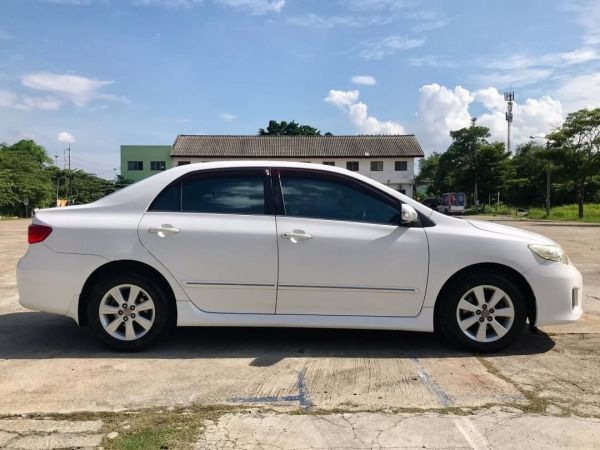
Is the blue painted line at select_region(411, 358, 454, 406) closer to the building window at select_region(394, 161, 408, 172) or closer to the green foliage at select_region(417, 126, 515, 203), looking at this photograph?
the building window at select_region(394, 161, 408, 172)

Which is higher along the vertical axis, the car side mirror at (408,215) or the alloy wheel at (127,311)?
the car side mirror at (408,215)

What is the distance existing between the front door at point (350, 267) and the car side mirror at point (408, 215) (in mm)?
63

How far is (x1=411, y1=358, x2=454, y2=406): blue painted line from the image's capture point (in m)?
3.52

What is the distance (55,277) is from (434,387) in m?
3.18

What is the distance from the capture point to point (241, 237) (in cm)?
438

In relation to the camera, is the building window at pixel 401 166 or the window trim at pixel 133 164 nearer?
the building window at pixel 401 166

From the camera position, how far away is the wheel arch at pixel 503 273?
14.7ft

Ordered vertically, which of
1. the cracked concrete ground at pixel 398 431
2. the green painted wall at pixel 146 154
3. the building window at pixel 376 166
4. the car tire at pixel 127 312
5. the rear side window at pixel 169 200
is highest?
the green painted wall at pixel 146 154

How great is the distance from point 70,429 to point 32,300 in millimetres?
1805

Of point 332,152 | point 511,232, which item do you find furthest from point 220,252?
point 332,152

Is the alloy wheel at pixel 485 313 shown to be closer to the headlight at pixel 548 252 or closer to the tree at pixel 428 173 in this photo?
the headlight at pixel 548 252

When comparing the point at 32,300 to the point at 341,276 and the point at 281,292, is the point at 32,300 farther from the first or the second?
the point at 341,276

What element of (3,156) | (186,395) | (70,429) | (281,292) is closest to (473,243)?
(281,292)

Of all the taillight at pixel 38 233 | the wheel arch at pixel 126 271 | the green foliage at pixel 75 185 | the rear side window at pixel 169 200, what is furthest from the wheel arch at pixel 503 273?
the green foliage at pixel 75 185
